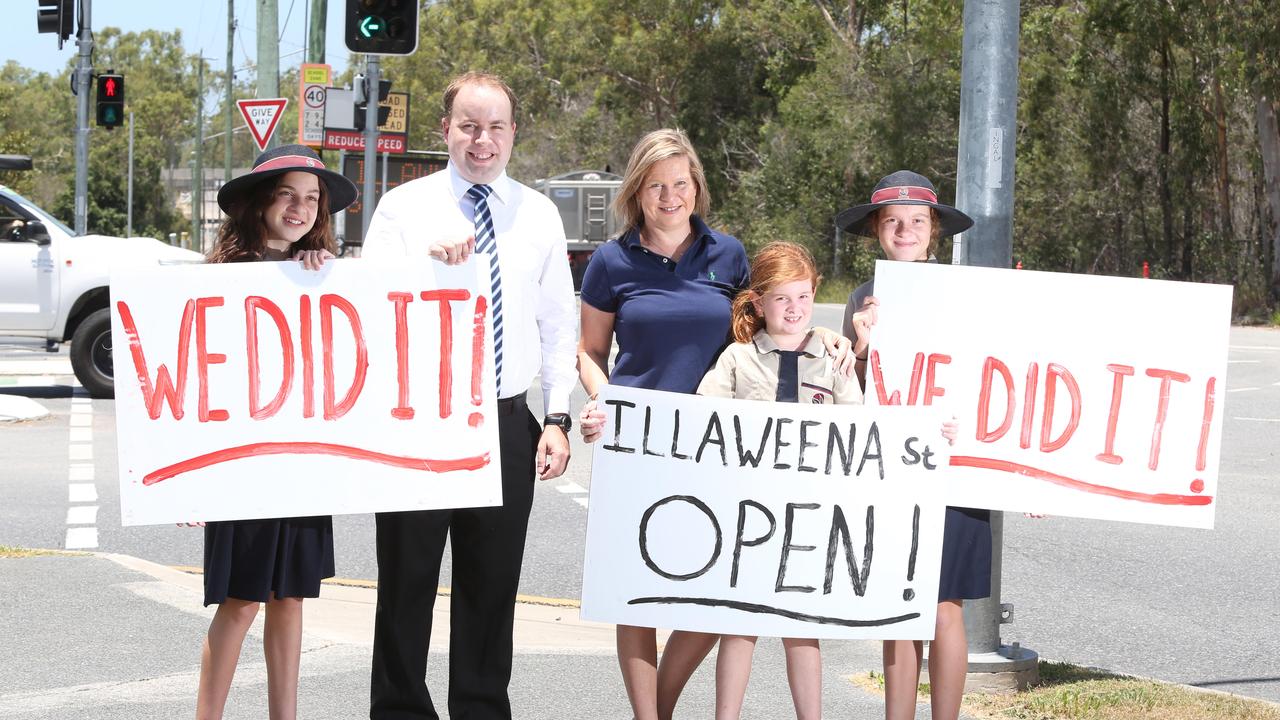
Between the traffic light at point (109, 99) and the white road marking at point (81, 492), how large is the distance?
49.0 feet

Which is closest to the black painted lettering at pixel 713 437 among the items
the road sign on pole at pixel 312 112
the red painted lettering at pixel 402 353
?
the red painted lettering at pixel 402 353

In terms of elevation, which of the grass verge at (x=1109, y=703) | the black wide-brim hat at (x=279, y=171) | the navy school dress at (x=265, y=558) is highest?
the black wide-brim hat at (x=279, y=171)

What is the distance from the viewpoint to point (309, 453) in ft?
14.6

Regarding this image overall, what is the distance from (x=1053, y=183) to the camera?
38.5 metres

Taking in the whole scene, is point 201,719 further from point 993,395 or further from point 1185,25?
point 1185,25

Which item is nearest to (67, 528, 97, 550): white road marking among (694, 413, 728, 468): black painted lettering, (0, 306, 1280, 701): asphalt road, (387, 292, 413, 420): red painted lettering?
(0, 306, 1280, 701): asphalt road

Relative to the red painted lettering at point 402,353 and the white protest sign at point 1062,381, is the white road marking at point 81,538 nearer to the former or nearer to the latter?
the red painted lettering at point 402,353

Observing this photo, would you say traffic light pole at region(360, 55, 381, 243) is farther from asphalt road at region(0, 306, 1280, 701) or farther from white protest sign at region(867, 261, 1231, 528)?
white protest sign at region(867, 261, 1231, 528)

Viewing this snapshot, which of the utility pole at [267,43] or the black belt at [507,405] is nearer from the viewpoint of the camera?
the black belt at [507,405]

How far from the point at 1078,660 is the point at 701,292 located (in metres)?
2.98

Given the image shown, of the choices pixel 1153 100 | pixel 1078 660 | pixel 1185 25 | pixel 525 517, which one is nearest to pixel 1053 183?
pixel 1153 100

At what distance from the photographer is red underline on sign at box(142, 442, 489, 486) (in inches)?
172

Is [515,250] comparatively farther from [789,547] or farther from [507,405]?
[789,547]

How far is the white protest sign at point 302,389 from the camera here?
4348mm
